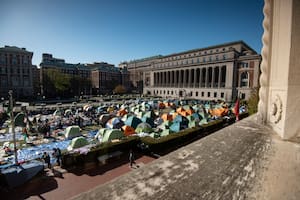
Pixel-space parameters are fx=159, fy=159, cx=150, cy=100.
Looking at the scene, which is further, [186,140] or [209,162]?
[186,140]

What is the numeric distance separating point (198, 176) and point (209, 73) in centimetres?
6559

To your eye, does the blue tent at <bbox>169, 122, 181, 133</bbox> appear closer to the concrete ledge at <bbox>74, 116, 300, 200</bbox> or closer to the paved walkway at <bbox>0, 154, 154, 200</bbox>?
the paved walkway at <bbox>0, 154, 154, 200</bbox>

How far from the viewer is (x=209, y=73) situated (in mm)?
63188

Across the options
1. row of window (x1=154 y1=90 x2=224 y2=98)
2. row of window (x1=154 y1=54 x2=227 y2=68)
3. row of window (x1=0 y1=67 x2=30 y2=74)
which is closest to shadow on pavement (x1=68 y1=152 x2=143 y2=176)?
row of window (x1=154 y1=90 x2=224 y2=98)

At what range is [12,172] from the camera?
8.69 m

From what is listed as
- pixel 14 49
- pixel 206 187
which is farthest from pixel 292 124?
pixel 14 49

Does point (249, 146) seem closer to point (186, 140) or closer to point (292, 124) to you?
point (292, 124)

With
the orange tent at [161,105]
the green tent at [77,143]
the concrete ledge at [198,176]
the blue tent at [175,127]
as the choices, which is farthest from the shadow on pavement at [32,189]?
the orange tent at [161,105]

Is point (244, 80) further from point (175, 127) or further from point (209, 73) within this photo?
point (175, 127)

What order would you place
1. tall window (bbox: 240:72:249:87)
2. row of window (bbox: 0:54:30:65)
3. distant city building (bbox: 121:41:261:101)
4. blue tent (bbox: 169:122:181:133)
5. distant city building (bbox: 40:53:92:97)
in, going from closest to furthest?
blue tent (bbox: 169:122:181:133)
tall window (bbox: 240:72:249:87)
distant city building (bbox: 121:41:261:101)
row of window (bbox: 0:54:30:65)
distant city building (bbox: 40:53:92:97)

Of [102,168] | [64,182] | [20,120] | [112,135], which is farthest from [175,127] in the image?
[20,120]

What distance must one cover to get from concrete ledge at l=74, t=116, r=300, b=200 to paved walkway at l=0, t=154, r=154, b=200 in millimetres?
6647

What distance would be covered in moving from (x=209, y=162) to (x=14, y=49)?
77.1 meters

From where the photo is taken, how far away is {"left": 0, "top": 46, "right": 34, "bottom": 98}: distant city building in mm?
56475
